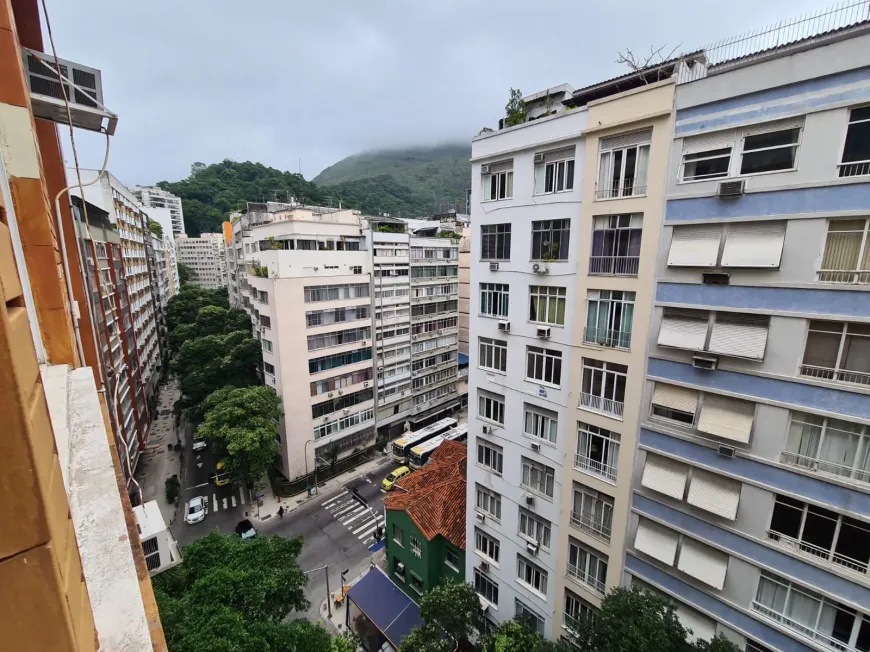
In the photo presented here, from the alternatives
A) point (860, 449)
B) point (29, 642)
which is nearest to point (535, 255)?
point (860, 449)

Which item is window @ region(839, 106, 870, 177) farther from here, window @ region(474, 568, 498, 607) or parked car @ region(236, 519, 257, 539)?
parked car @ region(236, 519, 257, 539)

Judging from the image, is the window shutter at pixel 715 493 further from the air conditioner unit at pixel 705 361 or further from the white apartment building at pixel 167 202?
the white apartment building at pixel 167 202

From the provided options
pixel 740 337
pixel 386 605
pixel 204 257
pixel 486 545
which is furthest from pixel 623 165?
pixel 204 257

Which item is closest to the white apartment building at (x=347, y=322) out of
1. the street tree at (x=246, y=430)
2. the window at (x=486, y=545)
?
the street tree at (x=246, y=430)

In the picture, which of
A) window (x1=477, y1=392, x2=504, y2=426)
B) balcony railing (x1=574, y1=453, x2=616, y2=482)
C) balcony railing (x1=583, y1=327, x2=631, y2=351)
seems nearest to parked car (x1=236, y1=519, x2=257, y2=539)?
window (x1=477, y1=392, x2=504, y2=426)

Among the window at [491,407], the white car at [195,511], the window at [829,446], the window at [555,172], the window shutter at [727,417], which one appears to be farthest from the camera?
the white car at [195,511]

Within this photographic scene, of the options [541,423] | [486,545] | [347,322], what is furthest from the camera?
[347,322]

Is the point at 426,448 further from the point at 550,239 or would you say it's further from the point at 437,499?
the point at 550,239
